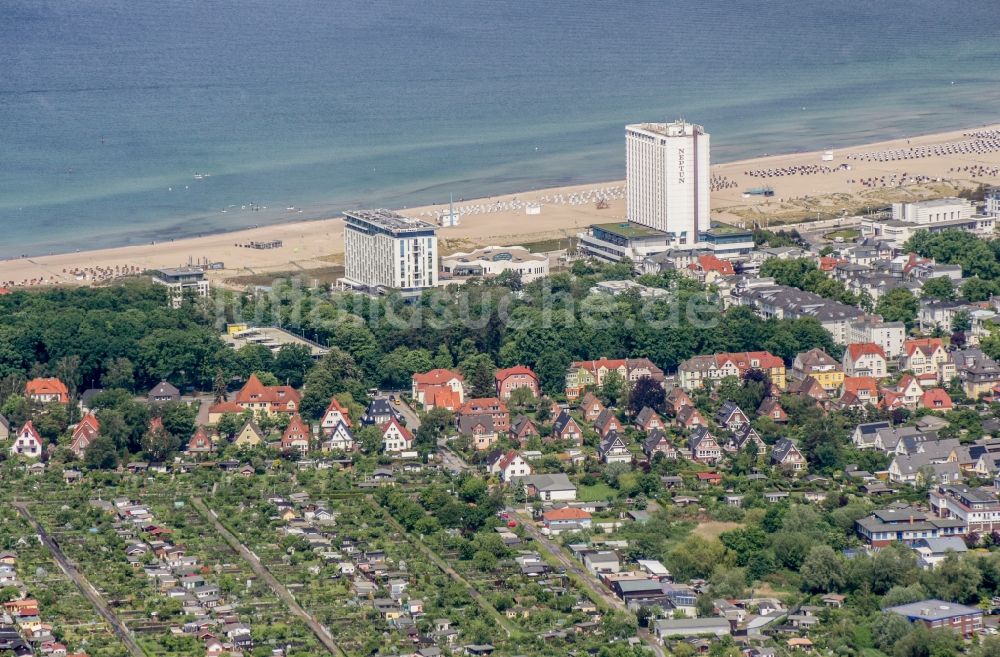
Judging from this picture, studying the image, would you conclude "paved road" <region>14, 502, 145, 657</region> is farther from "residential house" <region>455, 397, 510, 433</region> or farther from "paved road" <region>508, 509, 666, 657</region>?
"residential house" <region>455, 397, 510, 433</region>

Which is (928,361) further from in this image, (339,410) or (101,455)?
(101,455)

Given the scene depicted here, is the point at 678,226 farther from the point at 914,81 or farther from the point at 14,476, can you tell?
the point at 914,81

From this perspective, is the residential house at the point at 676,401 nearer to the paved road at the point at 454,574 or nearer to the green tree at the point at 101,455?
the paved road at the point at 454,574

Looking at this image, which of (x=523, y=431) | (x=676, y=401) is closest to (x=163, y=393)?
(x=523, y=431)

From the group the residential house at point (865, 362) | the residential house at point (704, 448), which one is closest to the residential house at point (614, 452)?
the residential house at point (704, 448)

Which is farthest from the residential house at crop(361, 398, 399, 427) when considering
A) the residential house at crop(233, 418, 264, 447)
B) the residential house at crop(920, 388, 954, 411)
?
the residential house at crop(920, 388, 954, 411)

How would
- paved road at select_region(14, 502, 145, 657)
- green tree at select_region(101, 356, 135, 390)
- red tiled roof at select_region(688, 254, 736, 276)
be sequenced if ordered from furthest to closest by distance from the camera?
red tiled roof at select_region(688, 254, 736, 276), green tree at select_region(101, 356, 135, 390), paved road at select_region(14, 502, 145, 657)

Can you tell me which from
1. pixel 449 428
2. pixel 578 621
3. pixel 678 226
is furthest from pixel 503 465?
pixel 678 226
